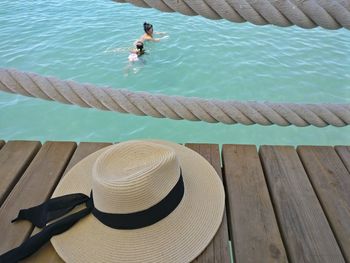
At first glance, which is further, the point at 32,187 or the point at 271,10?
the point at 32,187

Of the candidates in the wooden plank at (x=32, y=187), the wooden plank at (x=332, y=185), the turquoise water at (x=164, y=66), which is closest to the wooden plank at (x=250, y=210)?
the wooden plank at (x=332, y=185)

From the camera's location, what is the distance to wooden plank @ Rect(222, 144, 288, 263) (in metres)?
1.04

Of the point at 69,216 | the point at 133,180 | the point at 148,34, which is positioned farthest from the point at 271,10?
the point at 148,34

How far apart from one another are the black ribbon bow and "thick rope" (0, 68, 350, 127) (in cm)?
26

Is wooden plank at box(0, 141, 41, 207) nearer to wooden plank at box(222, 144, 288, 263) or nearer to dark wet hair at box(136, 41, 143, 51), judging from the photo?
wooden plank at box(222, 144, 288, 263)

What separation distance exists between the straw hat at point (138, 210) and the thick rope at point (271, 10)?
481 millimetres

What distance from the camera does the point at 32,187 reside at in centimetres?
130

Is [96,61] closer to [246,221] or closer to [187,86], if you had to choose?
[187,86]

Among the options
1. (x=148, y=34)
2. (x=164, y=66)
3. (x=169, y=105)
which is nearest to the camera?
(x=169, y=105)

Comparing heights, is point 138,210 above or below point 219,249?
above

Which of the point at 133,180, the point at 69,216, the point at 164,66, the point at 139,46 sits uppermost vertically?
the point at 133,180

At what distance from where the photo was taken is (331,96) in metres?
4.96

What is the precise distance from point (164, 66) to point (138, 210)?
17.1ft

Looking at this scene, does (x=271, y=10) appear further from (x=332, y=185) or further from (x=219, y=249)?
(x=332, y=185)
